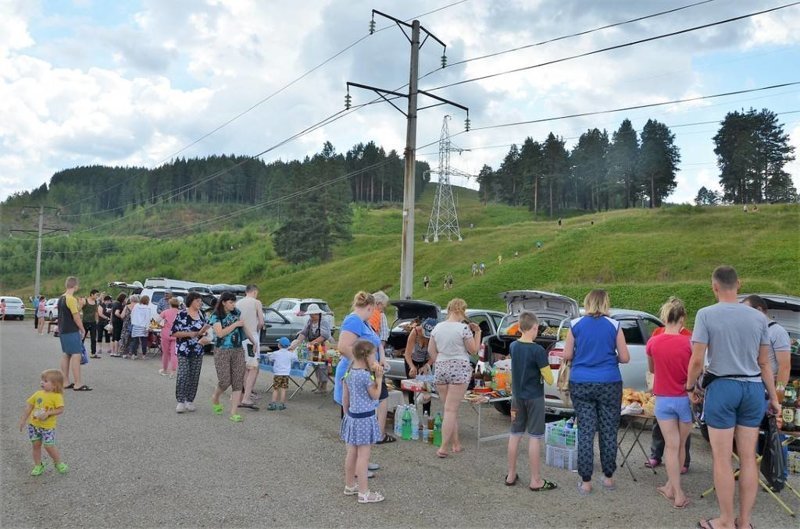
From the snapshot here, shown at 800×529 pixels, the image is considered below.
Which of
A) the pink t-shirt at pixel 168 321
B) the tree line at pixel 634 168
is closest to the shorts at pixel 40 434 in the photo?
the pink t-shirt at pixel 168 321

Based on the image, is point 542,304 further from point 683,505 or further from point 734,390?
point 734,390

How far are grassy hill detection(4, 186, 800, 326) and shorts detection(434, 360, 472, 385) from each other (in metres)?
28.0

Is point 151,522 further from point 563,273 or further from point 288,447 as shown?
point 563,273

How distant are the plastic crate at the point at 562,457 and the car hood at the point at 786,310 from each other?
4.47 metres

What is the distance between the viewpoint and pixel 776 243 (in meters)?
42.2

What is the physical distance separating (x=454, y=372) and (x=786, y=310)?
5.94m

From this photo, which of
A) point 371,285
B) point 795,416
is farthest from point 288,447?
point 371,285

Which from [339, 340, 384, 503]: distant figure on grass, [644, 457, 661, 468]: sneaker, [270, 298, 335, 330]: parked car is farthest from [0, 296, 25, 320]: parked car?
[644, 457, 661, 468]: sneaker

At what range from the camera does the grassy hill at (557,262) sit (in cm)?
3822

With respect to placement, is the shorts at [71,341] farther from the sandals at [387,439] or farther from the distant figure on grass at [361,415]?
the distant figure on grass at [361,415]

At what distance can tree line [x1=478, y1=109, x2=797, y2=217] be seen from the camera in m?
76.9

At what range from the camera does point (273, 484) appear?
578 centimetres

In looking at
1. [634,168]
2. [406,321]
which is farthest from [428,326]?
[634,168]

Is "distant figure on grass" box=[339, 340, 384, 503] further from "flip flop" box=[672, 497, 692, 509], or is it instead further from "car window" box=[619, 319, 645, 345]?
"car window" box=[619, 319, 645, 345]
